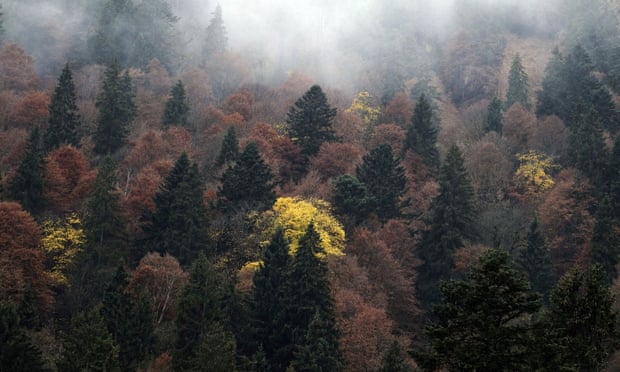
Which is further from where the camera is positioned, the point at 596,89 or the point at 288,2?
the point at 288,2

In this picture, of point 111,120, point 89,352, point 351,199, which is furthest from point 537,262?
point 111,120

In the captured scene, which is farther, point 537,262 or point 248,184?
point 248,184

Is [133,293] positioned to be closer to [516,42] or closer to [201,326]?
[201,326]

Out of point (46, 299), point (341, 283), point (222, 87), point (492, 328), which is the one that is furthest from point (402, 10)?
point (492, 328)

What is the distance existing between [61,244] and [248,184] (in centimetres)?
1642

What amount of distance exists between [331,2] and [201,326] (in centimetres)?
12601

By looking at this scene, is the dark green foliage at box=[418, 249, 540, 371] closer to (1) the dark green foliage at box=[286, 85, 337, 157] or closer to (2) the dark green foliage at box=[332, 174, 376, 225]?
(2) the dark green foliage at box=[332, 174, 376, 225]

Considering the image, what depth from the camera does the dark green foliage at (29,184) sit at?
188 ft

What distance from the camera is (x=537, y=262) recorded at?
55.9m

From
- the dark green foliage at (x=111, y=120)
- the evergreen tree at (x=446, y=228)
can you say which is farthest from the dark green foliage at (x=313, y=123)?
the dark green foliage at (x=111, y=120)

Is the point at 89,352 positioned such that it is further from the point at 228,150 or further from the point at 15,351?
the point at 228,150

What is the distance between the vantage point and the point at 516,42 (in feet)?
444

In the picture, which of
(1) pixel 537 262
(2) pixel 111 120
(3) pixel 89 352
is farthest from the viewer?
(2) pixel 111 120

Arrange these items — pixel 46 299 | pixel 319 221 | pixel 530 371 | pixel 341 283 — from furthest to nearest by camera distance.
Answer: pixel 319 221, pixel 341 283, pixel 46 299, pixel 530 371
